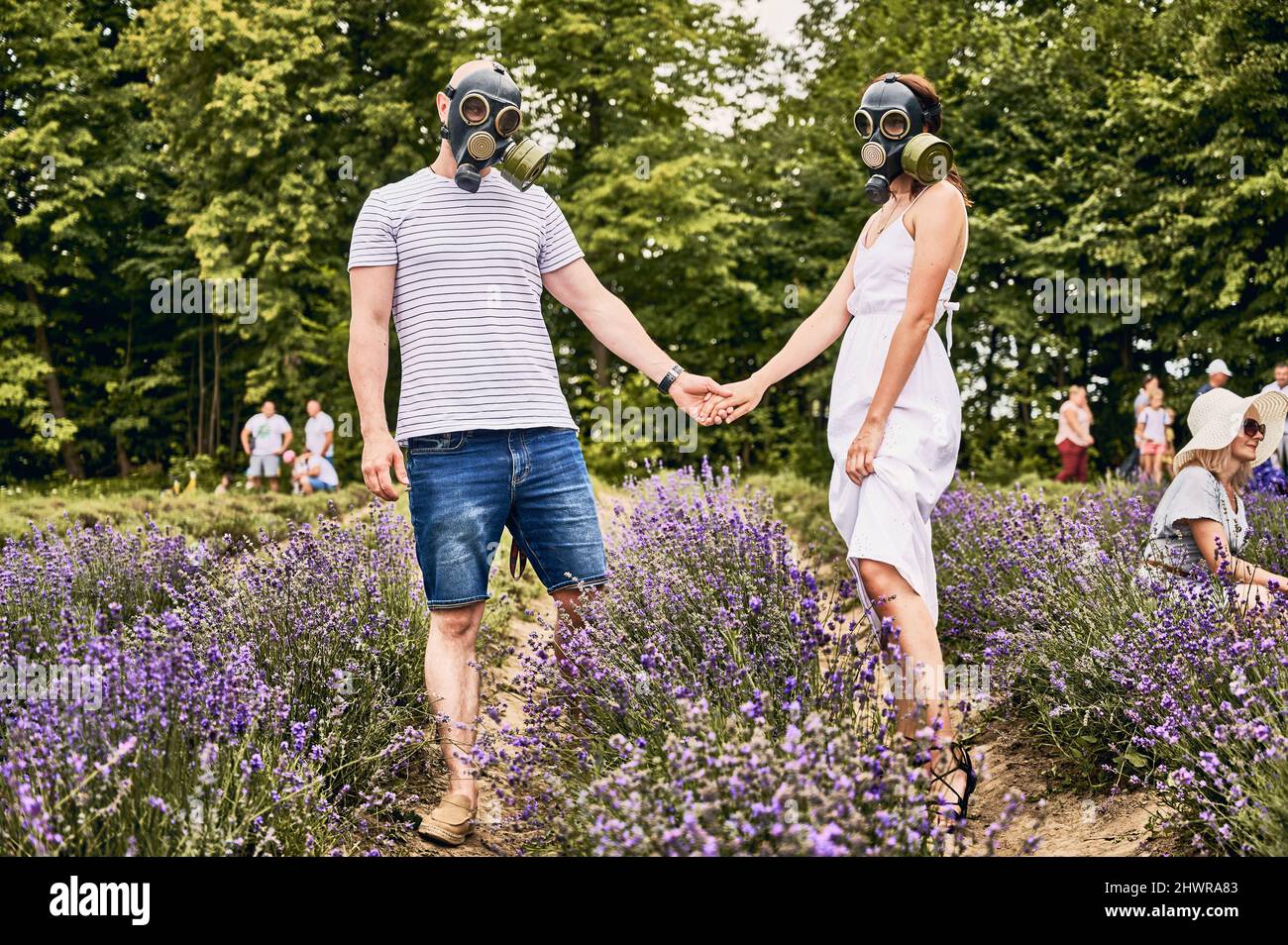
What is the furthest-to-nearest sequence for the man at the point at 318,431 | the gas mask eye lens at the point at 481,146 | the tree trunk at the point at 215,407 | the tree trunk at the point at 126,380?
the tree trunk at the point at 126,380
the tree trunk at the point at 215,407
the man at the point at 318,431
the gas mask eye lens at the point at 481,146

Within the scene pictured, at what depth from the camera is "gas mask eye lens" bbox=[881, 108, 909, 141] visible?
3.60 metres

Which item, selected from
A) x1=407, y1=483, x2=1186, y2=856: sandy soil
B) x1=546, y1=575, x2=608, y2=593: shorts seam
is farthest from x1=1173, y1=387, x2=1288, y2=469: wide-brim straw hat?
x1=546, y1=575, x2=608, y2=593: shorts seam

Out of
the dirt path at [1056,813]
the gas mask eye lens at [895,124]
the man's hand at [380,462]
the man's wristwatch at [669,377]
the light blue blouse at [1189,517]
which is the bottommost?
the dirt path at [1056,813]

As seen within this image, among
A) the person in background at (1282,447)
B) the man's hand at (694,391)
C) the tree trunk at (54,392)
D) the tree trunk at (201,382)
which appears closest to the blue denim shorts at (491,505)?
the man's hand at (694,391)

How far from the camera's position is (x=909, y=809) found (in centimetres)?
253

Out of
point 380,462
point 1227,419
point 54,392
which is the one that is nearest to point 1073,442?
point 1227,419

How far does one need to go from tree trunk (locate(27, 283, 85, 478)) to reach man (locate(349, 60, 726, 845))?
1012 inches

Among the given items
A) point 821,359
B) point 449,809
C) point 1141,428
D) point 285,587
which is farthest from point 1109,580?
point 821,359

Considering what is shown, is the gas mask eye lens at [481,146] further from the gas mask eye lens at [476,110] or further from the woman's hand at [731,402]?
the woman's hand at [731,402]

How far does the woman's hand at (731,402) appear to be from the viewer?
4402 millimetres

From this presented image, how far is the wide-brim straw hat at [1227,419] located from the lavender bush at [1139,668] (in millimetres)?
567

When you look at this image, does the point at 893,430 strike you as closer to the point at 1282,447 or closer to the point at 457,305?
the point at 457,305

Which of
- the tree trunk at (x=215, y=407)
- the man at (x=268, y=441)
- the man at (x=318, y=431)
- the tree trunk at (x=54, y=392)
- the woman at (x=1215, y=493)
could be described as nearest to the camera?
the woman at (x=1215, y=493)
